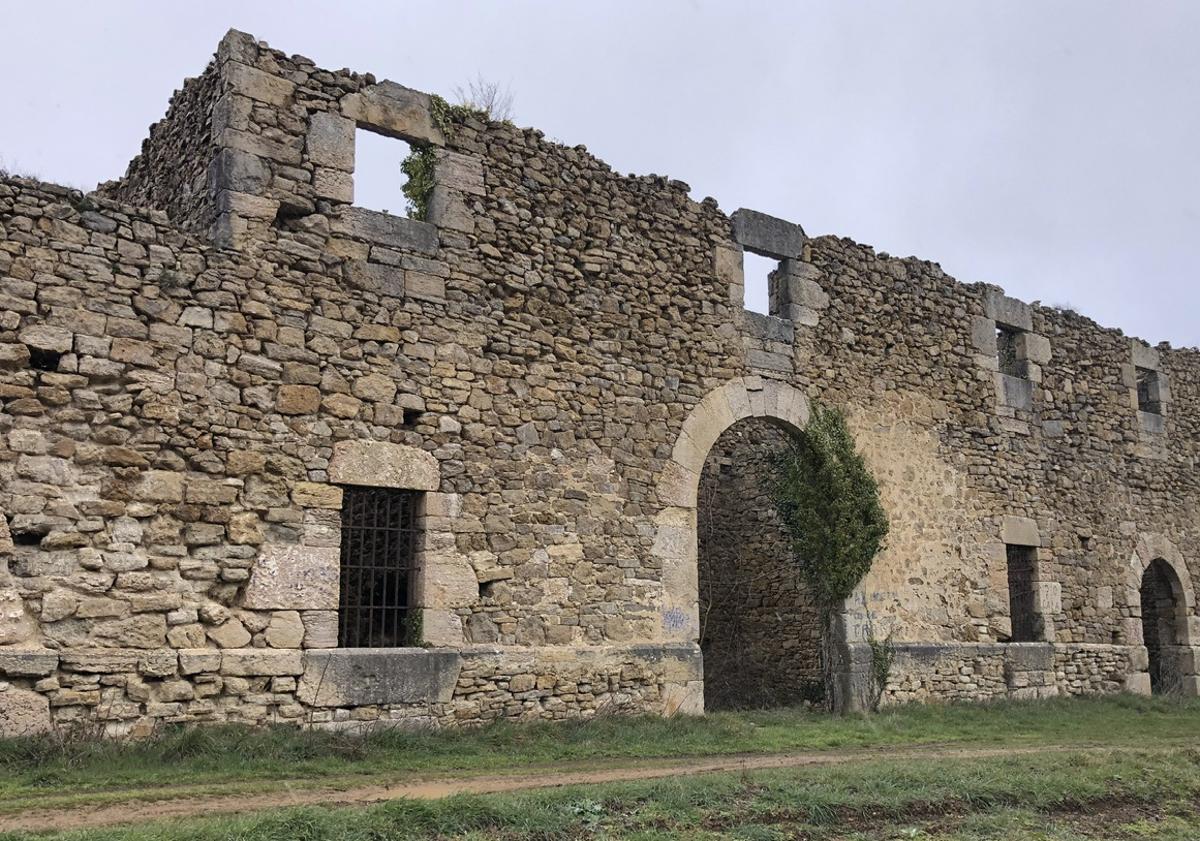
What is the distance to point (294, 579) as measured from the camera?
804 cm

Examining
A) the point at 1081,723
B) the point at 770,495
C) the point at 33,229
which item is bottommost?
the point at 1081,723

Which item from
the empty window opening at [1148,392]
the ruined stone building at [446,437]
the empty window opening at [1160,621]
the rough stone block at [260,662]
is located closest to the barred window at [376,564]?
the ruined stone building at [446,437]

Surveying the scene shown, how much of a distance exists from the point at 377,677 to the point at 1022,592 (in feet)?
29.5

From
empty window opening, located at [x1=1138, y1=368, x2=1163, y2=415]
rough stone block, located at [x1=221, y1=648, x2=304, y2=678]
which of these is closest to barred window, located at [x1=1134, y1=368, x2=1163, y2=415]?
empty window opening, located at [x1=1138, y1=368, x2=1163, y2=415]

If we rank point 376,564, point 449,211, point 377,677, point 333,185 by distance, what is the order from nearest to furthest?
point 377,677 < point 333,185 < point 376,564 < point 449,211

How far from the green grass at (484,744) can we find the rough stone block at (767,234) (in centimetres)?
476

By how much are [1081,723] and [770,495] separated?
419 centimetres

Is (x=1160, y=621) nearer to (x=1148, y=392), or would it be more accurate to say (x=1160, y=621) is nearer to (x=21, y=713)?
(x=1148, y=392)

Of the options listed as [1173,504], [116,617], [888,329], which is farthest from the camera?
[1173,504]

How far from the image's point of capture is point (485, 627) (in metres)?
8.98

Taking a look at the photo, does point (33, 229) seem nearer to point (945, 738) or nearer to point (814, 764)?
point (814, 764)

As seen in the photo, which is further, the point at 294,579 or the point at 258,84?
the point at 258,84

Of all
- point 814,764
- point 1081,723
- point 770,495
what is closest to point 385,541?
point 814,764

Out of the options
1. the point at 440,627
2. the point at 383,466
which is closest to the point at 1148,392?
the point at 440,627
